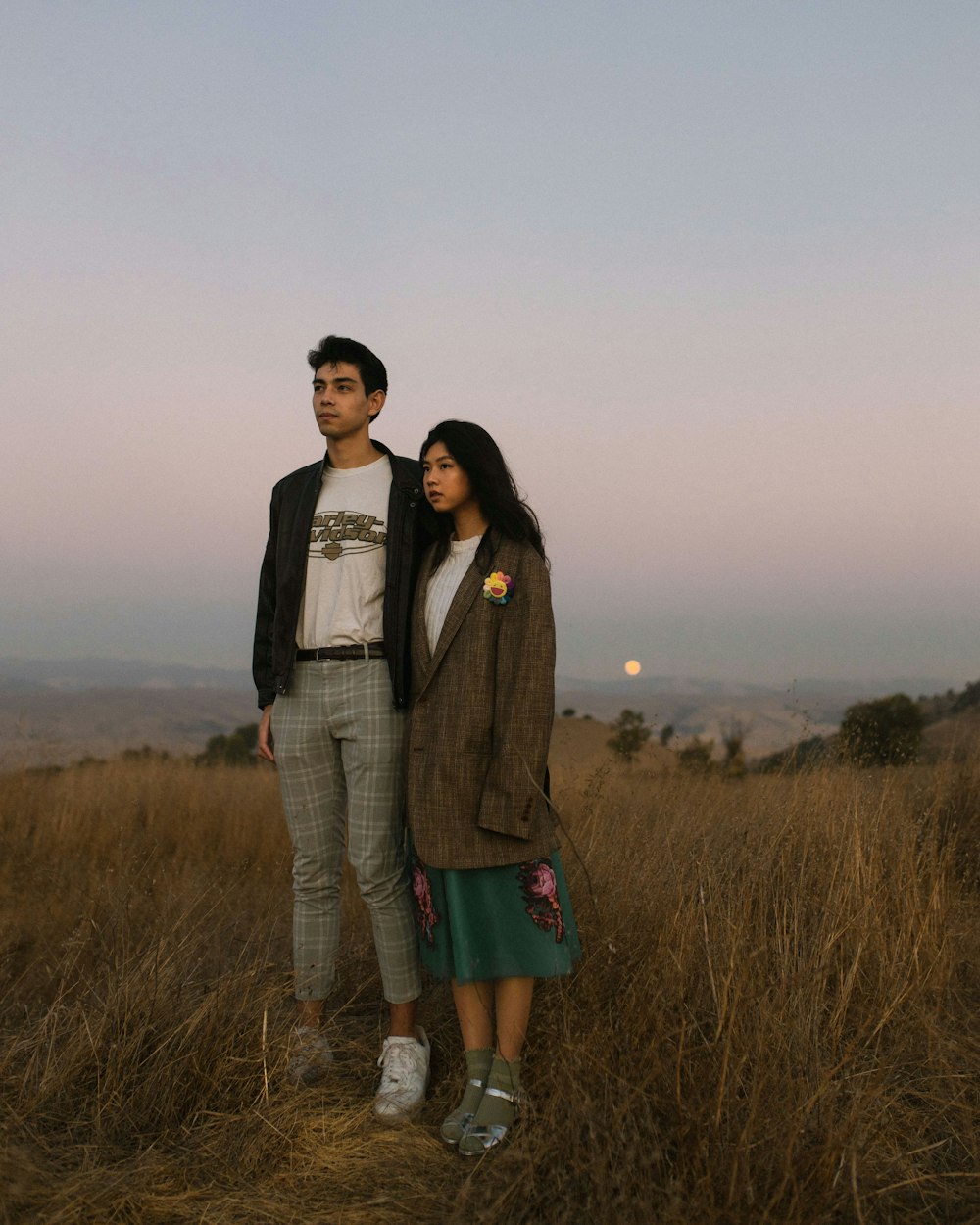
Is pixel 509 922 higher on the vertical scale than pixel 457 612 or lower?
lower

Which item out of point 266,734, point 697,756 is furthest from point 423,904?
point 697,756

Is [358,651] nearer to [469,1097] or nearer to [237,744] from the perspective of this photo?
[469,1097]

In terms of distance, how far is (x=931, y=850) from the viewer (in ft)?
14.1

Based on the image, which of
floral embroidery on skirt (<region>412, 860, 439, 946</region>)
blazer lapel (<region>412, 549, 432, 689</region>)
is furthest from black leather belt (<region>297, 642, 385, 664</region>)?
floral embroidery on skirt (<region>412, 860, 439, 946</region>)

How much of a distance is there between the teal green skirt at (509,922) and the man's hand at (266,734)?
881 millimetres

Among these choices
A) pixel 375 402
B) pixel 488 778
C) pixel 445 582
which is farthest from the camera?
pixel 375 402

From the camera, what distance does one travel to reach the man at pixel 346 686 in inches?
124

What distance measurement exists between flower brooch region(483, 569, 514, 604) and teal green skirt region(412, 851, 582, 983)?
79 centimetres

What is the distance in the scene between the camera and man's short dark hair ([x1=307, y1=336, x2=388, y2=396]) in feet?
10.9

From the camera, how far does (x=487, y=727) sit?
2.90 meters

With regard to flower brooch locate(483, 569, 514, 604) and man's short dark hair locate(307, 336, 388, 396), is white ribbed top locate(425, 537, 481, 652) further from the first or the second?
man's short dark hair locate(307, 336, 388, 396)

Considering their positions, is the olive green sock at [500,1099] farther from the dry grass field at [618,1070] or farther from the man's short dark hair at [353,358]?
the man's short dark hair at [353,358]

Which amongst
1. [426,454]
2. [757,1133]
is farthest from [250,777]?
[757,1133]

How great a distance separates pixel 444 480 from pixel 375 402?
603 millimetres
